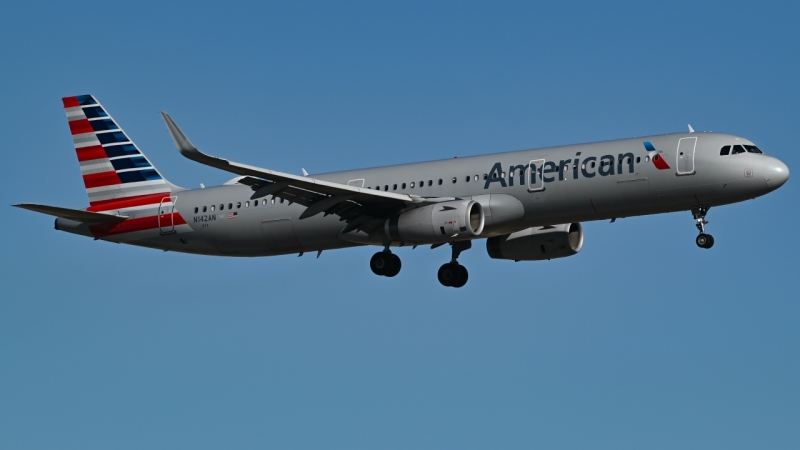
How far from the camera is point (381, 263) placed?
48594 mm

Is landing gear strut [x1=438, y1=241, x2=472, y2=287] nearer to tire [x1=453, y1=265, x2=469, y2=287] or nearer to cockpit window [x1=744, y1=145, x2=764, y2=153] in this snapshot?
tire [x1=453, y1=265, x2=469, y2=287]

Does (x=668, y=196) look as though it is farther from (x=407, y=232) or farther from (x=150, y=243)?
(x=150, y=243)

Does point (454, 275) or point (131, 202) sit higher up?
point (131, 202)

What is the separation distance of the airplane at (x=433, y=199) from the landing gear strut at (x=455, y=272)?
0.05 meters

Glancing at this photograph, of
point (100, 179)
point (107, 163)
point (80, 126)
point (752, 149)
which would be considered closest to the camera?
point (752, 149)

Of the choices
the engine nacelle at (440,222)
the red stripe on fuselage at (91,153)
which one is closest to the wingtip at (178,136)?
the engine nacelle at (440,222)

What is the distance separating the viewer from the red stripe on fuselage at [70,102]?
5675 cm

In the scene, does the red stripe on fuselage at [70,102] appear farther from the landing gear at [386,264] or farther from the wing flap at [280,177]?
the landing gear at [386,264]

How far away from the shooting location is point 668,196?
144 ft

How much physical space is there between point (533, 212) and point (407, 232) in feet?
15.7

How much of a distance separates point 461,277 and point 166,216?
508 inches

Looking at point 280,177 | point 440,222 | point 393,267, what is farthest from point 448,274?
point 280,177

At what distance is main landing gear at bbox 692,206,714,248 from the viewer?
146ft

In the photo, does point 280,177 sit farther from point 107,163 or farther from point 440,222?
point 107,163
